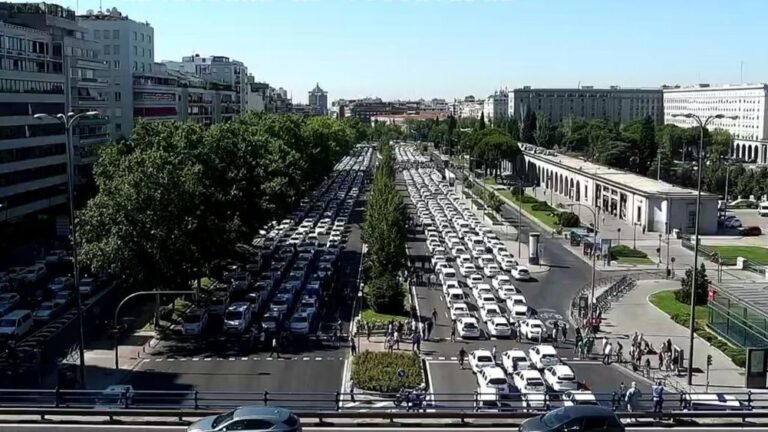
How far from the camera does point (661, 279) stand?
54562 mm

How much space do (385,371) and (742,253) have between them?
41.2 metres

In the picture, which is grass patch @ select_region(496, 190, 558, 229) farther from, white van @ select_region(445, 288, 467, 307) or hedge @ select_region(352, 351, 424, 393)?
hedge @ select_region(352, 351, 424, 393)

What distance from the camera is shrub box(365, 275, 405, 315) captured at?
42969 mm

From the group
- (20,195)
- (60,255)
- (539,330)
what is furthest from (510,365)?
(20,195)

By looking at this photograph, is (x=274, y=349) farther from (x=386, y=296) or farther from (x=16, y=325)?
(x=16, y=325)

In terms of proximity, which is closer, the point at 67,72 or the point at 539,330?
A: the point at 539,330

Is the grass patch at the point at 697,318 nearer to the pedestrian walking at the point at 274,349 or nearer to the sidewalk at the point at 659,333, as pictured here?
the sidewalk at the point at 659,333

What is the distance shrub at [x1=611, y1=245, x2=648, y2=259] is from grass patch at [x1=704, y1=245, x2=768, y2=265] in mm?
5646

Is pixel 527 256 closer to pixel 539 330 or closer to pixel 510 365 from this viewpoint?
pixel 539 330

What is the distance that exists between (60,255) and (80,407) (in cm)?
4033

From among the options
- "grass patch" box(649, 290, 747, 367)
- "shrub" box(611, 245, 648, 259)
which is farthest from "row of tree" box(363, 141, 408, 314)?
"shrub" box(611, 245, 648, 259)

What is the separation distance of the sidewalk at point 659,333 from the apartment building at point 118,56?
5869cm

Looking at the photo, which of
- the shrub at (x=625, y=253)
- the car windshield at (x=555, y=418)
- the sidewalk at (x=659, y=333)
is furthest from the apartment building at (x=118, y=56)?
the car windshield at (x=555, y=418)

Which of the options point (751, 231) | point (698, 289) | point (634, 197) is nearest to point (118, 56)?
point (634, 197)
